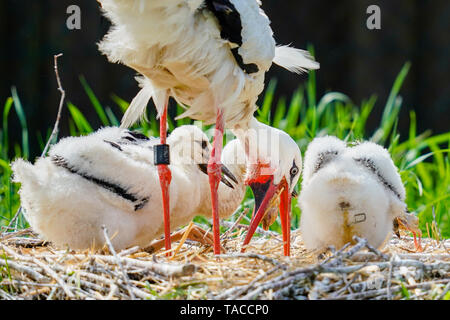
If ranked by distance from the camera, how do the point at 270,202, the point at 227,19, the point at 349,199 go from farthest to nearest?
the point at 270,202, the point at 227,19, the point at 349,199

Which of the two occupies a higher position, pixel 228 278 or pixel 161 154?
pixel 161 154

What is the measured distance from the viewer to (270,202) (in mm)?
4410

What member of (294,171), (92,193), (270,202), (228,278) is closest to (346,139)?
(294,171)

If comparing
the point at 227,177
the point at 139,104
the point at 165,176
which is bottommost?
the point at 227,177

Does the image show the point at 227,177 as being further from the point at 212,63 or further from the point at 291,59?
the point at 212,63

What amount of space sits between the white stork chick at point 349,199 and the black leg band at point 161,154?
82 centimetres

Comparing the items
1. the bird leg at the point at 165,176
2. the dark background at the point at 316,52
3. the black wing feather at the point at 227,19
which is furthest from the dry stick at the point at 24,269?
the dark background at the point at 316,52

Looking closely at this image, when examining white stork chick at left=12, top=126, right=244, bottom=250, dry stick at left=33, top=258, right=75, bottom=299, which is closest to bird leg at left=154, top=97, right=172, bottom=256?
white stork chick at left=12, top=126, right=244, bottom=250

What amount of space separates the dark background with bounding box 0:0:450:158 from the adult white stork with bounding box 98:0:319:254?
270 cm

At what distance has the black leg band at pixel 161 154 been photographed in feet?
14.0

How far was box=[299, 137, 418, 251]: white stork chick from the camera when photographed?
371 cm

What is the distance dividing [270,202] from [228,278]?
1.20 meters

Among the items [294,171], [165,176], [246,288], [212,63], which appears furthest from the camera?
[294,171]
